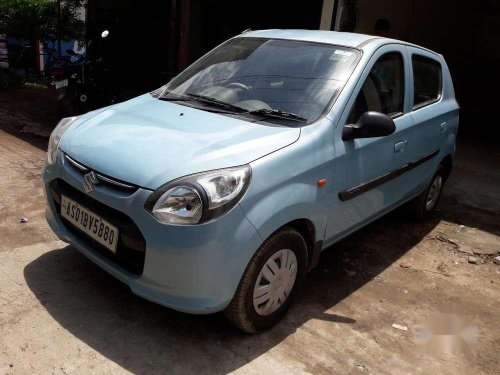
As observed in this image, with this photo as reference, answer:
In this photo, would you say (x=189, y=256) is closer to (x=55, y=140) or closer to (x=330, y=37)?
(x=55, y=140)

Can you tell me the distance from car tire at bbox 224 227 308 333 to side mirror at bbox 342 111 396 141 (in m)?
0.72

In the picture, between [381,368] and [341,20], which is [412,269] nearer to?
[381,368]

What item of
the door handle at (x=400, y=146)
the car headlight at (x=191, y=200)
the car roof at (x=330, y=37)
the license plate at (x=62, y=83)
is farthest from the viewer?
the license plate at (x=62, y=83)

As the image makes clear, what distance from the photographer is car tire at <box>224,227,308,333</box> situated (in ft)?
8.20

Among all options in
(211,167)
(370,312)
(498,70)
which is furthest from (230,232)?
(498,70)

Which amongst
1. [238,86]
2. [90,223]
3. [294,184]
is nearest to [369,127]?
[294,184]

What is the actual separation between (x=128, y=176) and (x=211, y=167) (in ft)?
1.33

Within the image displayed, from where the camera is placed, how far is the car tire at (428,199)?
14.9 feet

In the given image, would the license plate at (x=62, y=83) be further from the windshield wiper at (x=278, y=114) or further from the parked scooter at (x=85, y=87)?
the windshield wiper at (x=278, y=114)

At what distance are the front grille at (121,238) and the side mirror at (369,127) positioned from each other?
1365mm

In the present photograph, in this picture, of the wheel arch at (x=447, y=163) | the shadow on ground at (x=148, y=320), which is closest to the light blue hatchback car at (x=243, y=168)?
the shadow on ground at (x=148, y=320)

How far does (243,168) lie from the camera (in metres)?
2.39

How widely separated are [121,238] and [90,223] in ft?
0.85

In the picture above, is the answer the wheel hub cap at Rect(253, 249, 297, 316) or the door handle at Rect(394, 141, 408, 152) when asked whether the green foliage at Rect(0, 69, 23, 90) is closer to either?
the door handle at Rect(394, 141, 408, 152)
